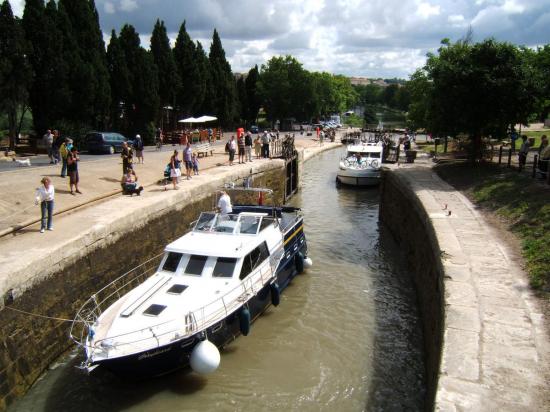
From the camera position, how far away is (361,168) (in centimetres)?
3064

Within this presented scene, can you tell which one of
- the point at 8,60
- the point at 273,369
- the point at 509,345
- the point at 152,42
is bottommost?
the point at 273,369

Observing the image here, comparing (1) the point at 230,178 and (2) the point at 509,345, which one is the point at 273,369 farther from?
(1) the point at 230,178

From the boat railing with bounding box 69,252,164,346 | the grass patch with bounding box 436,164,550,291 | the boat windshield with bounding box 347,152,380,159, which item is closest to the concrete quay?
the grass patch with bounding box 436,164,550,291

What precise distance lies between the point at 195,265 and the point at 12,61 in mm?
20188

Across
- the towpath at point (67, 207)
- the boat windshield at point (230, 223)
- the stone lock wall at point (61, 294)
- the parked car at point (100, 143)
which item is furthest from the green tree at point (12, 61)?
the boat windshield at point (230, 223)

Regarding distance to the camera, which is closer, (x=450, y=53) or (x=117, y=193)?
(x=117, y=193)

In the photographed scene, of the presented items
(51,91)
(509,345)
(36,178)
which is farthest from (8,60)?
(509,345)

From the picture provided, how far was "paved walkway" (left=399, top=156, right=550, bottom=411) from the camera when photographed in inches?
252

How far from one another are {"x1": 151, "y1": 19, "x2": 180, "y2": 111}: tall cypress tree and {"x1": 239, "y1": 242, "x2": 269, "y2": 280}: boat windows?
98.9 ft

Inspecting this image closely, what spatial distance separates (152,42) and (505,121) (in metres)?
29.1

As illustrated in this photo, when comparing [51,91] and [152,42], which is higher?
[152,42]

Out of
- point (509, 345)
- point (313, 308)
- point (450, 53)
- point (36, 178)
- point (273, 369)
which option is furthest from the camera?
point (450, 53)

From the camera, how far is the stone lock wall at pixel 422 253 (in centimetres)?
920

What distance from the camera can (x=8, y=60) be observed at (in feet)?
81.5
